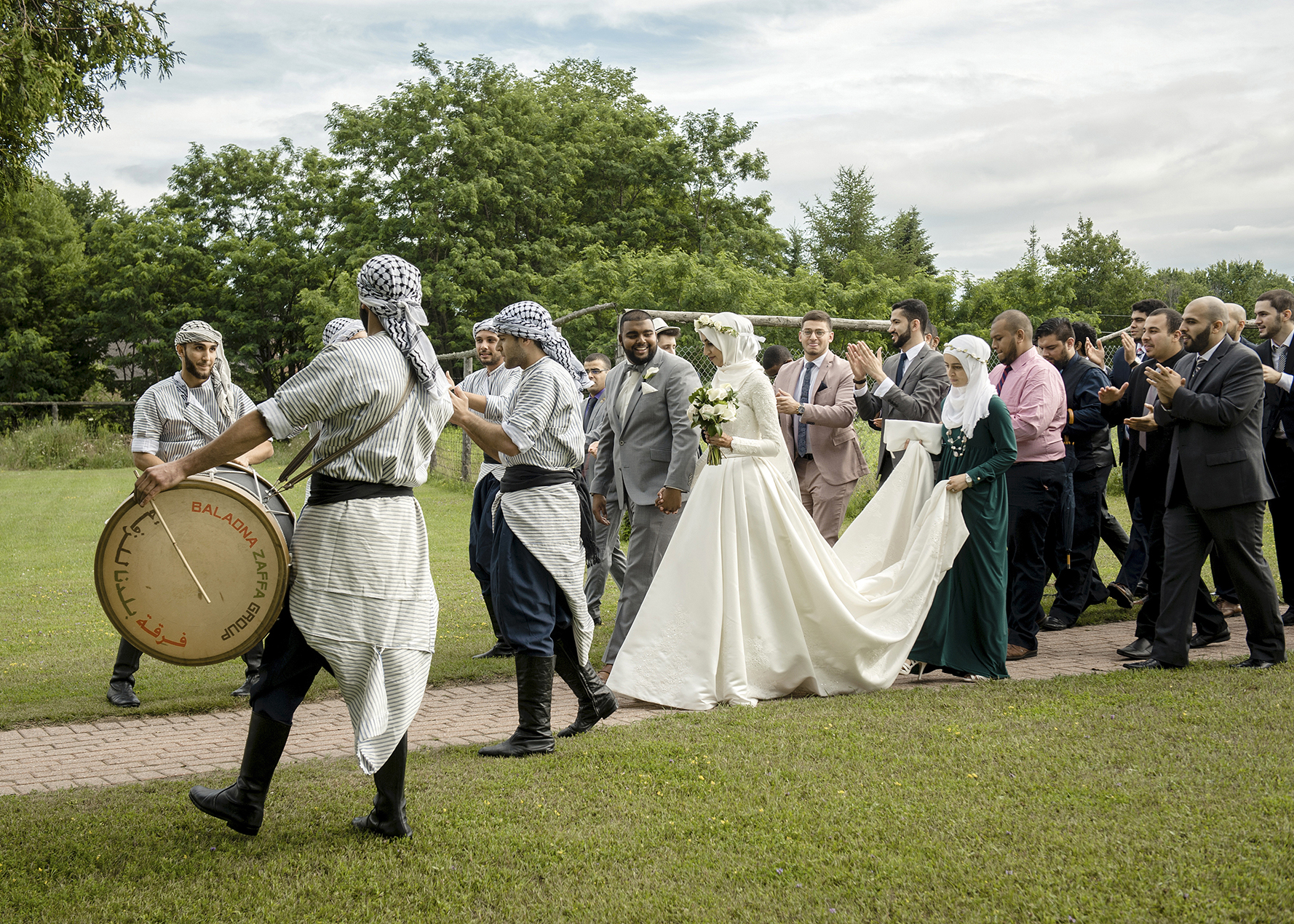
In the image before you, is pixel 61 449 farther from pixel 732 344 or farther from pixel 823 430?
pixel 732 344

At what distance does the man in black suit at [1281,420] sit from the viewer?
28.3 ft

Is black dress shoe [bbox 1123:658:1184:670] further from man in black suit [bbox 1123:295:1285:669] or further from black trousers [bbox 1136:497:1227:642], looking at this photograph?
black trousers [bbox 1136:497:1227:642]

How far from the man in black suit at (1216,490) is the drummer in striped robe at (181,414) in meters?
5.56

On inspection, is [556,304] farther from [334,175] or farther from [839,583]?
[839,583]

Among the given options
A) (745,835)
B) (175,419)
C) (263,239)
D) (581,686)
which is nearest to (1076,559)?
(581,686)

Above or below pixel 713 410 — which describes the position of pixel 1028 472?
below

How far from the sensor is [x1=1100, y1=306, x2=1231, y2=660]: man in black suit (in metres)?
7.49

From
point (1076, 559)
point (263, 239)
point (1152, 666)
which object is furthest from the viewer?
point (263, 239)

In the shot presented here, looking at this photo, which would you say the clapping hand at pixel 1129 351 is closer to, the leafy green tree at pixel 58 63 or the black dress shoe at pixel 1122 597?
the black dress shoe at pixel 1122 597

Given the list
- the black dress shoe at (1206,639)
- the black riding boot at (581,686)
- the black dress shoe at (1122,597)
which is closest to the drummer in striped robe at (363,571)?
the black riding boot at (581,686)

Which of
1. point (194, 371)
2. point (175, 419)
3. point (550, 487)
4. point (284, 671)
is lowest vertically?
point (284, 671)

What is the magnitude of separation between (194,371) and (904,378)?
5009mm

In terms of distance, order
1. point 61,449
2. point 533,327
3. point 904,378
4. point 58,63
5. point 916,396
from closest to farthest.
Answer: point 533,327
point 916,396
point 904,378
point 58,63
point 61,449

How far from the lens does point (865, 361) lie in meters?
7.95
